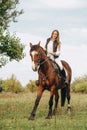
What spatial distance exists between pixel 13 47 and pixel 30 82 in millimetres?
29117

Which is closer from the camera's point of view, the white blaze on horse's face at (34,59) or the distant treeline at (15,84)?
the white blaze on horse's face at (34,59)

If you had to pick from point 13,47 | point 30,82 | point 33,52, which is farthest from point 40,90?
point 30,82

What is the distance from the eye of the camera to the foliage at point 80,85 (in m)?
62.1

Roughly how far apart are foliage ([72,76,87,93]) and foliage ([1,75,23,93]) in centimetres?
761

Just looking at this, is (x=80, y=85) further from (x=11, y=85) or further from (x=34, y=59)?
(x=34, y=59)

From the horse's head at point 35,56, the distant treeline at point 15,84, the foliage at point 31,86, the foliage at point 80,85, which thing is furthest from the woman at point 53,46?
the foliage at point 31,86

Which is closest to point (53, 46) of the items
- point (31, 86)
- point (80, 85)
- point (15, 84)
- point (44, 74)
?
point (44, 74)

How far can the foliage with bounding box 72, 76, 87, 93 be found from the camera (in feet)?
204

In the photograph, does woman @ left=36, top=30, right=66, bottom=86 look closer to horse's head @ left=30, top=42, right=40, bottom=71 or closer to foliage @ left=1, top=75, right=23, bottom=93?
horse's head @ left=30, top=42, right=40, bottom=71

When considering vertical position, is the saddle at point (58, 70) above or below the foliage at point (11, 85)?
below

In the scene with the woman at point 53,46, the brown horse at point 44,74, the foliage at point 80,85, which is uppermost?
the foliage at point 80,85

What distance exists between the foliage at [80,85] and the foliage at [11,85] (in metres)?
7.61

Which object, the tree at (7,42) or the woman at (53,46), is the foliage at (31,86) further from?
the woman at (53,46)

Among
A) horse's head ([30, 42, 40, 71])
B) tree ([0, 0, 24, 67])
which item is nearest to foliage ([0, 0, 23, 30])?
tree ([0, 0, 24, 67])
